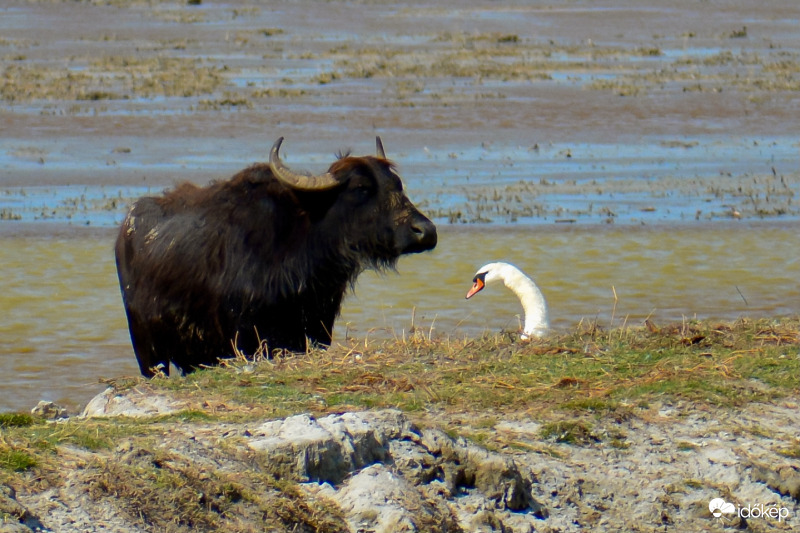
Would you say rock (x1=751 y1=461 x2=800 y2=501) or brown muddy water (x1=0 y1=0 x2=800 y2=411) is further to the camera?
brown muddy water (x1=0 y1=0 x2=800 y2=411)

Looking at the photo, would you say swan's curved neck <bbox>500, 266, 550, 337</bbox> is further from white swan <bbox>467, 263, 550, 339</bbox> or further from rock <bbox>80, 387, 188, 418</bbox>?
rock <bbox>80, 387, 188, 418</bbox>

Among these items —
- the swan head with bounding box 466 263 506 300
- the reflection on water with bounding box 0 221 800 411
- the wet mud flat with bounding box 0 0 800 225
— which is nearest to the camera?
the swan head with bounding box 466 263 506 300

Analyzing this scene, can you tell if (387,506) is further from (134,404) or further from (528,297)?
(528,297)

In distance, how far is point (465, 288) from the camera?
11969 millimetres

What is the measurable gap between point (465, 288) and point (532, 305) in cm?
359

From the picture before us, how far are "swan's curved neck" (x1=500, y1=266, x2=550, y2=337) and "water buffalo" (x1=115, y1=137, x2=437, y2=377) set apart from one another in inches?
27.4

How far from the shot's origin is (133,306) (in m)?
8.41

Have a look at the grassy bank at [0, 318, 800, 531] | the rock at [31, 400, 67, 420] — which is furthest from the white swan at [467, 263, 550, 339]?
the rock at [31, 400, 67, 420]

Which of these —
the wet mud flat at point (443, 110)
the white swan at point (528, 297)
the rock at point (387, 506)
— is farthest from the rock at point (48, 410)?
the wet mud flat at point (443, 110)

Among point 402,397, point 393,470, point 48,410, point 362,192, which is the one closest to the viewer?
point 393,470

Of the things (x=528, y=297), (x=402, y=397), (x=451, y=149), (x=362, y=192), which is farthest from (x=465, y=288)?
(x=451, y=149)

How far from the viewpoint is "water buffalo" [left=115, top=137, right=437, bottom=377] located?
793 centimetres

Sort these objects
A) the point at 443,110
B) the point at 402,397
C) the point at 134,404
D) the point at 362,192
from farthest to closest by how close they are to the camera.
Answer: the point at 443,110
the point at 362,192
the point at 134,404
the point at 402,397

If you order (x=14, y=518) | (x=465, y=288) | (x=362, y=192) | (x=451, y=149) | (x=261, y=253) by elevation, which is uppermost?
(x=362, y=192)
